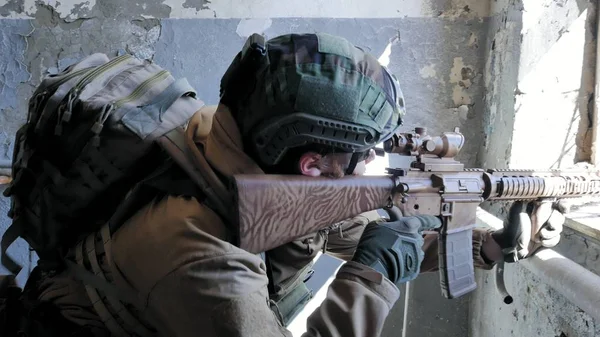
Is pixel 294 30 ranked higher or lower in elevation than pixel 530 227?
higher

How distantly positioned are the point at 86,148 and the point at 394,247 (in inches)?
26.4

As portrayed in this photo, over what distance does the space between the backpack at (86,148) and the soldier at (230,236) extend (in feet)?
0.27

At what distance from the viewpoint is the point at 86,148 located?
965 mm

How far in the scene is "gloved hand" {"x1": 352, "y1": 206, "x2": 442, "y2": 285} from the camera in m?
1.02

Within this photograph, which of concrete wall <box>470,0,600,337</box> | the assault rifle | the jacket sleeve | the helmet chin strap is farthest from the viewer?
concrete wall <box>470,0,600,337</box>

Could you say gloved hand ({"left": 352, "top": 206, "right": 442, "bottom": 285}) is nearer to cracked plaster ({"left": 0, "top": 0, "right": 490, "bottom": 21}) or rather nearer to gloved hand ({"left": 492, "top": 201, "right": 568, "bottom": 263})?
gloved hand ({"left": 492, "top": 201, "right": 568, "bottom": 263})

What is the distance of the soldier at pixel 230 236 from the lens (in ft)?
2.65

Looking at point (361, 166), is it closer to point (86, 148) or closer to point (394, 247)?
point (394, 247)

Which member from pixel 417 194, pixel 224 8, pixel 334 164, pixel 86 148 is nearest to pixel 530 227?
pixel 417 194

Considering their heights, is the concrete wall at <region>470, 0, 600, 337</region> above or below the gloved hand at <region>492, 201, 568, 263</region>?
above

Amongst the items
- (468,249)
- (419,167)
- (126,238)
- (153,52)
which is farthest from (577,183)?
(153,52)

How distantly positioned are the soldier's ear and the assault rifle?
15mm

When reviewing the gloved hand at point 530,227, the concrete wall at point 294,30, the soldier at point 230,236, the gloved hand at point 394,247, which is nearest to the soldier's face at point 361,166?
the soldier at point 230,236

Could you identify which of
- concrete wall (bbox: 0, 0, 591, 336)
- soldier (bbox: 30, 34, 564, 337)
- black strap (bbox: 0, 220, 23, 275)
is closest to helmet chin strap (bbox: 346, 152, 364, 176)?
soldier (bbox: 30, 34, 564, 337)
